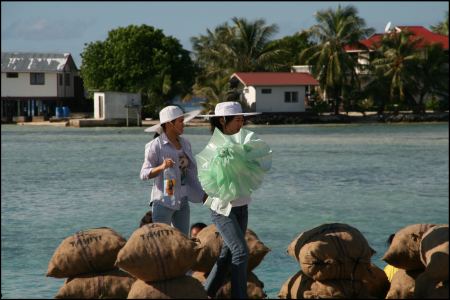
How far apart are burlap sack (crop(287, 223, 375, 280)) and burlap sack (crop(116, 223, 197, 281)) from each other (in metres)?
0.86

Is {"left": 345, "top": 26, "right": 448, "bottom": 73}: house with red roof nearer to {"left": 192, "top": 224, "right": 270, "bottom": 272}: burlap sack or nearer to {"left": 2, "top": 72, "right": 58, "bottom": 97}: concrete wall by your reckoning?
{"left": 2, "top": 72, "right": 58, "bottom": 97}: concrete wall

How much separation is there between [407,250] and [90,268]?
2373mm

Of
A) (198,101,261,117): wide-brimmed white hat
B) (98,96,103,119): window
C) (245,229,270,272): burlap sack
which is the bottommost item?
(245,229,270,272): burlap sack

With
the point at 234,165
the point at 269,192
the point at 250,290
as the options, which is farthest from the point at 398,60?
the point at 234,165

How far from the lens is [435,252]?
20.3 feet

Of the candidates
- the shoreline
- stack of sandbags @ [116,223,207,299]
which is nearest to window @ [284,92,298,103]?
the shoreline

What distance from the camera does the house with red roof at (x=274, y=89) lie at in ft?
208

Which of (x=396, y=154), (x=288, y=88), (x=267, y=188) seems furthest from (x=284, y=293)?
(x=288, y=88)

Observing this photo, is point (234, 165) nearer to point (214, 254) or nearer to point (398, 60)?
point (214, 254)

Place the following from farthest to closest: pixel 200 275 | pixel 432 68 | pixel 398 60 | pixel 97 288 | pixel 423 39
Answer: pixel 423 39 < pixel 432 68 < pixel 398 60 < pixel 200 275 < pixel 97 288

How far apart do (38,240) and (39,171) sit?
65.9 feet

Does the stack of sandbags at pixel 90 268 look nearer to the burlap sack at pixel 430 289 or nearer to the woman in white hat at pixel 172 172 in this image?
the woman in white hat at pixel 172 172

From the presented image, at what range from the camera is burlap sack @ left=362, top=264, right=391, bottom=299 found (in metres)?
6.70

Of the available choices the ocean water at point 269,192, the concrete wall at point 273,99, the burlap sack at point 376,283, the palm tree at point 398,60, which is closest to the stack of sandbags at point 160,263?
the burlap sack at point 376,283
